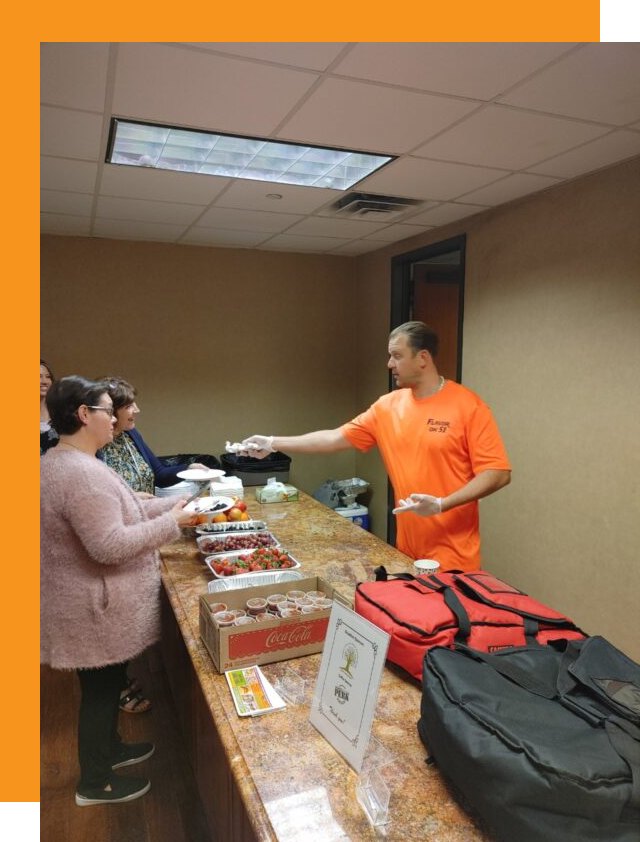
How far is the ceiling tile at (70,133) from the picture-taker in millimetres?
2002

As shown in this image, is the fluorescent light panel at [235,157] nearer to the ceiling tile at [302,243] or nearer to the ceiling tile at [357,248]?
the ceiling tile at [302,243]

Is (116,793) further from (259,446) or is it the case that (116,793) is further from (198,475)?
(259,446)

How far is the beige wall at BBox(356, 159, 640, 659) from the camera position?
2645mm

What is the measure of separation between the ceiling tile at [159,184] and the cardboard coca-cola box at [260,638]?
2061 mm

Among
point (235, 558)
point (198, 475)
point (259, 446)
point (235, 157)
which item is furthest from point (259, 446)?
point (235, 157)

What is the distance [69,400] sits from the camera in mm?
1761

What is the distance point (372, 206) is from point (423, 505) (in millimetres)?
1949

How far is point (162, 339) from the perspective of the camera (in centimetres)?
460

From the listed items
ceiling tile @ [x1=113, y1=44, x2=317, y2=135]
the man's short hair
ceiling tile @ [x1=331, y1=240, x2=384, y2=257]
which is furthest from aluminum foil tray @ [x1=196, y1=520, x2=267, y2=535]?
ceiling tile @ [x1=331, y1=240, x2=384, y2=257]

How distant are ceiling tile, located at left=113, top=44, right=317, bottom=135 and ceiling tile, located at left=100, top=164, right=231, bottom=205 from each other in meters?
0.66

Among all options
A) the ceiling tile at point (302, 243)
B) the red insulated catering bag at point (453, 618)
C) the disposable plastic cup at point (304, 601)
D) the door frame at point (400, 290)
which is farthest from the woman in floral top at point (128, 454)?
the door frame at point (400, 290)


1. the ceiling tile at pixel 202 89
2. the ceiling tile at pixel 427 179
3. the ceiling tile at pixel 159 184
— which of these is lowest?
the ceiling tile at pixel 202 89

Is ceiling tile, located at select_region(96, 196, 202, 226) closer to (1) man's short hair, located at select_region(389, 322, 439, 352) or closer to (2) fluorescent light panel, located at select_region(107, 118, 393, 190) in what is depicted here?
(2) fluorescent light panel, located at select_region(107, 118, 393, 190)

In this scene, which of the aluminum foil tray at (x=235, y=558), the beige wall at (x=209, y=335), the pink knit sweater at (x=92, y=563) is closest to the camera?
the pink knit sweater at (x=92, y=563)
